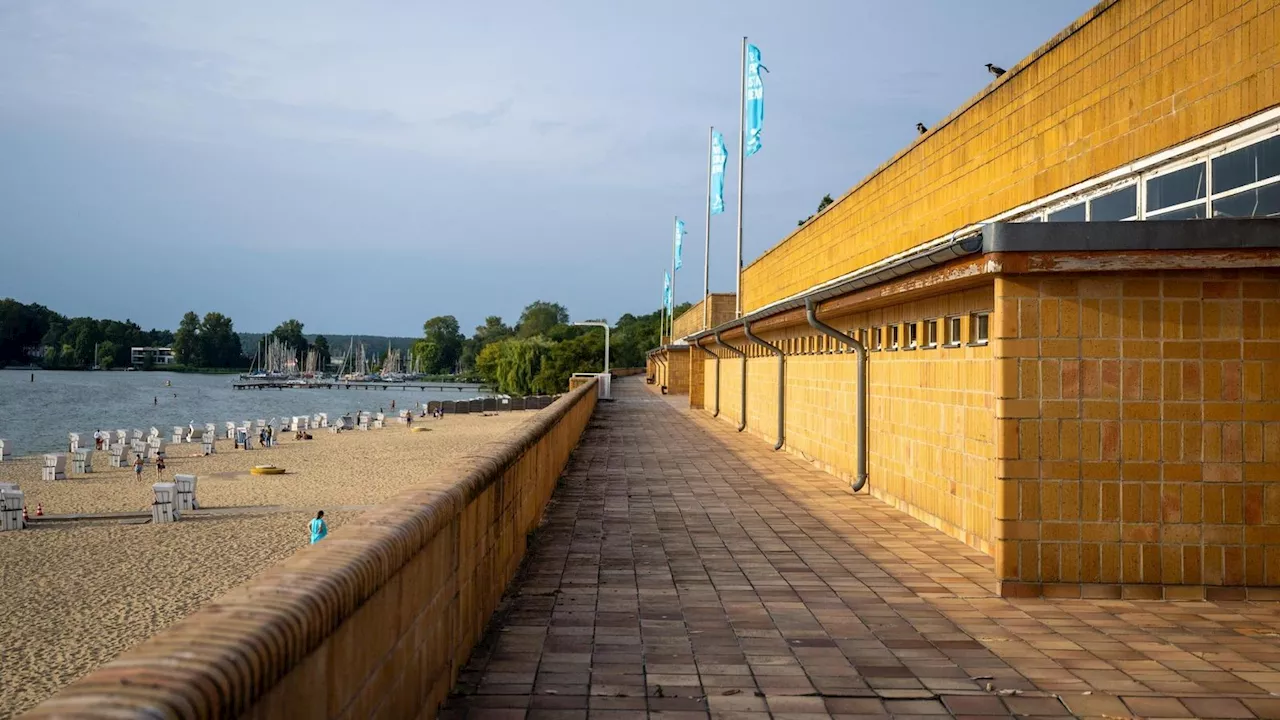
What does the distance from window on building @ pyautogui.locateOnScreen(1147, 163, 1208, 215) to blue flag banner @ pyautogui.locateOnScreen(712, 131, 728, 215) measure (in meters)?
22.3

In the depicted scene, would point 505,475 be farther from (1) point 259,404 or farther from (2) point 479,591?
(1) point 259,404

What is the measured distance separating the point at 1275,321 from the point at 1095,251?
3.93ft

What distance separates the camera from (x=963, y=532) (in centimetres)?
862

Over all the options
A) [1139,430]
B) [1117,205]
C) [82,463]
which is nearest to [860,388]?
[1117,205]

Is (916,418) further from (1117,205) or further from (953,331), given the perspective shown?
(1117,205)

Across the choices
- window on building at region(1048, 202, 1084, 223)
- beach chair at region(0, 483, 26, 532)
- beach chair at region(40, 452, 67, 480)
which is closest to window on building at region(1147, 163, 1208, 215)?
window on building at region(1048, 202, 1084, 223)

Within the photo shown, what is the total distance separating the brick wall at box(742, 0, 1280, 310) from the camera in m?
6.69

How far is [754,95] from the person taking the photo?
2403cm

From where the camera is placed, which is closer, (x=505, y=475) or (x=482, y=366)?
(x=505, y=475)

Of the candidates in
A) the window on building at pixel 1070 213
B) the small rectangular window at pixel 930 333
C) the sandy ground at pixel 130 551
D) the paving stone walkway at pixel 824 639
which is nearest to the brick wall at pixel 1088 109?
the window on building at pixel 1070 213

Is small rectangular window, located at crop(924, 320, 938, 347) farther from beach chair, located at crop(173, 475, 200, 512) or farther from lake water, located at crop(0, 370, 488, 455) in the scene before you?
lake water, located at crop(0, 370, 488, 455)

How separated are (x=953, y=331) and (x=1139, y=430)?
2.74 metres

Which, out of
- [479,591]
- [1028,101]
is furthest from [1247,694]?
[1028,101]

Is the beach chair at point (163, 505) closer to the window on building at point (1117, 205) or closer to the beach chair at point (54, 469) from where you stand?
the beach chair at point (54, 469)
